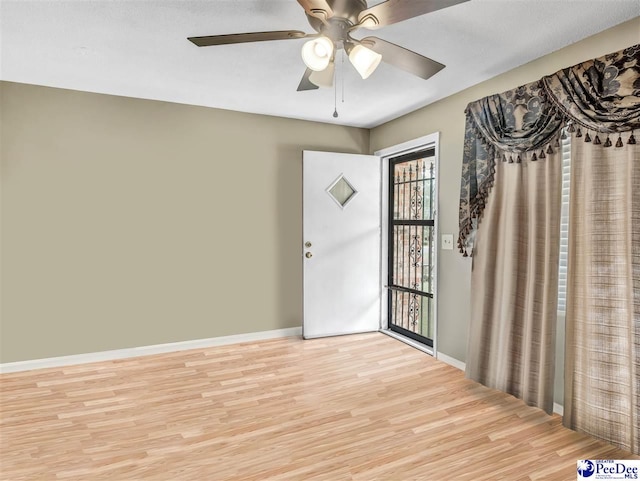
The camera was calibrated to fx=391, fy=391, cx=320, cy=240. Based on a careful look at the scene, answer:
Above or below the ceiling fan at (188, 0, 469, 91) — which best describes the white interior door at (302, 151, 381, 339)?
below

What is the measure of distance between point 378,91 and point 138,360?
3.15m

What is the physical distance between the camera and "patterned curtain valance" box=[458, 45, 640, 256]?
6.68 feet

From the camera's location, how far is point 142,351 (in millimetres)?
3613

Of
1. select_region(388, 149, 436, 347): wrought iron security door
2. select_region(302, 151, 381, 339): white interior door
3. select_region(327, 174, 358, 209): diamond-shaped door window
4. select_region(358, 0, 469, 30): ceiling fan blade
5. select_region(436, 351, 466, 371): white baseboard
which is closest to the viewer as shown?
select_region(358, 0, 469, 30): ceiling fan blade

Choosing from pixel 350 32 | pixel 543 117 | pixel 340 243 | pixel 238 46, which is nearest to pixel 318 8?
pixel 350 32

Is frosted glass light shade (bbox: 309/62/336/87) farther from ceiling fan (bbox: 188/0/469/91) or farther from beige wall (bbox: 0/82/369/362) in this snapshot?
beige wall (bbox: 0/82/369/362)

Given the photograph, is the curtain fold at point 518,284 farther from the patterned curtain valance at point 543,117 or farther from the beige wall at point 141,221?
the beige wall at point 141,221

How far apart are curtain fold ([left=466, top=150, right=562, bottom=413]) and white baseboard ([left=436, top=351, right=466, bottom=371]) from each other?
295 mm

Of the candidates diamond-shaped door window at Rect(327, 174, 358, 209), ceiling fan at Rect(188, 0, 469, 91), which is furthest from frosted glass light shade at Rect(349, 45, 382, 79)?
diamond-shaped door window at Rect(327, 174, 358, 209)

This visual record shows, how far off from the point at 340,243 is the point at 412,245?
2.56 feet

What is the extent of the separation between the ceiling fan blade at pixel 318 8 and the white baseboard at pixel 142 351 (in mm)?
3143

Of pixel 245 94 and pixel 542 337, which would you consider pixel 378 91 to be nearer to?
pixel 245 94

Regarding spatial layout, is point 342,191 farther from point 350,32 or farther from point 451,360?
point 350,32

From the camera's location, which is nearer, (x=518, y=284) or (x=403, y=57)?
(x=403, y=57)
